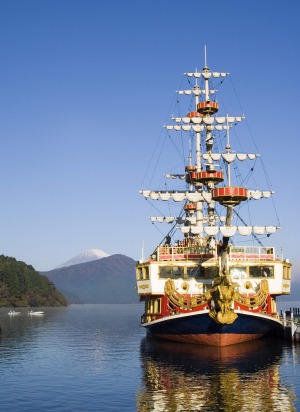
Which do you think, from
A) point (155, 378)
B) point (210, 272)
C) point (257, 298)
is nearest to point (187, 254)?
point (210, 272)

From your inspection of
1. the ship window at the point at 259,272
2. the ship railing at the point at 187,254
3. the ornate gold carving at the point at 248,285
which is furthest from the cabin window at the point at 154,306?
the ship window at the point at 259,272

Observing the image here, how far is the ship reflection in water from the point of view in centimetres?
3089

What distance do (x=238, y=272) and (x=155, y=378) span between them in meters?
19.2

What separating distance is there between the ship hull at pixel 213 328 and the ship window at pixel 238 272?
4.88m

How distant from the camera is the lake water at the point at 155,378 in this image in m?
31.2

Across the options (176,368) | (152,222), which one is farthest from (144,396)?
(152,222)

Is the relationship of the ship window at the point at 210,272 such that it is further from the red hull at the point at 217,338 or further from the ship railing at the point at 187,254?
the red hull at the point at 217,338

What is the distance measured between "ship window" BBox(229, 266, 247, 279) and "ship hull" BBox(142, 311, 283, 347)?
488 cm

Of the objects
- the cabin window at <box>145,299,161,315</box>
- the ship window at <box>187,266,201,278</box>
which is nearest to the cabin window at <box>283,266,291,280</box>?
the ship window at <box>187,266,201,278</box>

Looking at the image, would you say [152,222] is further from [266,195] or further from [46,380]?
[46,380]

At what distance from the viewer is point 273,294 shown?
187 ft

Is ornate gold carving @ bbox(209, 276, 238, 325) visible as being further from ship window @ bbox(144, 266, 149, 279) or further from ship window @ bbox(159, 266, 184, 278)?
ship window @ bbox(144, 266, 149, 279)

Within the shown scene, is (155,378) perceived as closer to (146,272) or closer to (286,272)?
(146,272)

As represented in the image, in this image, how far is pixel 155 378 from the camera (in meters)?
38.7
